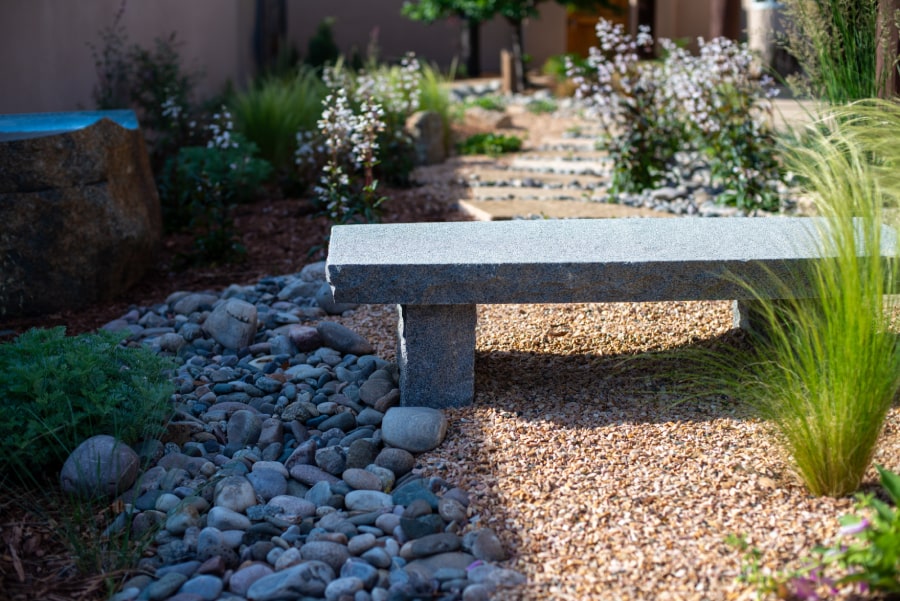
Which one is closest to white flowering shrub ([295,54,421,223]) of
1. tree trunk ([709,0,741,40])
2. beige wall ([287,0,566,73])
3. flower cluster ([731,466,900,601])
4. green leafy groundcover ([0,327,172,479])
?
green leafy groundcover ([0,327,172,479])

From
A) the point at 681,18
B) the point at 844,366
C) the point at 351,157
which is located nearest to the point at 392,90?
the point at 351,157

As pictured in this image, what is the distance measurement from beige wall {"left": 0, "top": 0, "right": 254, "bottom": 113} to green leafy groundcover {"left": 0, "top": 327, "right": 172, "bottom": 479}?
107 inches

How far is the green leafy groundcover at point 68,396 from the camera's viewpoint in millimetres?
2625

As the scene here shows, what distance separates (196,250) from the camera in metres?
5.16

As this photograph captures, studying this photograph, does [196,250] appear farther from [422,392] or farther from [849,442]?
[849,442]

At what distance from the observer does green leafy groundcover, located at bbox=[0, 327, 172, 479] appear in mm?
2625

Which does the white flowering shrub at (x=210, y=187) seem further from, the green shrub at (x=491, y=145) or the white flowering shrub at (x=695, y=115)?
the green shrub at (x=491, y=145)

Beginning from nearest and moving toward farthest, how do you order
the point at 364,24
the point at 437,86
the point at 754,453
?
1. the point at 754,453
2. the point at 437,86
3. the point at 364,24

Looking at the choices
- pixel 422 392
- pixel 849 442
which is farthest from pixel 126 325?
pixel 849 442

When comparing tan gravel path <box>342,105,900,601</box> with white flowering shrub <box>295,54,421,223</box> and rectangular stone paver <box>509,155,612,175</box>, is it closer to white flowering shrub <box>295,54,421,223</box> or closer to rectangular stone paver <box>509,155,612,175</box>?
white flowering shrub <box>295,54,421,223</box>

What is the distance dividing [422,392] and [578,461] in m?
0.58

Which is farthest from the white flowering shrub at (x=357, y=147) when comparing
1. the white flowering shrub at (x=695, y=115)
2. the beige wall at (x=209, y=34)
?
the beige wall at (x=209, y=34)

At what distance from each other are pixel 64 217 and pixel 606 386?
2.49 m

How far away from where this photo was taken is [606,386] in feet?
10.3
